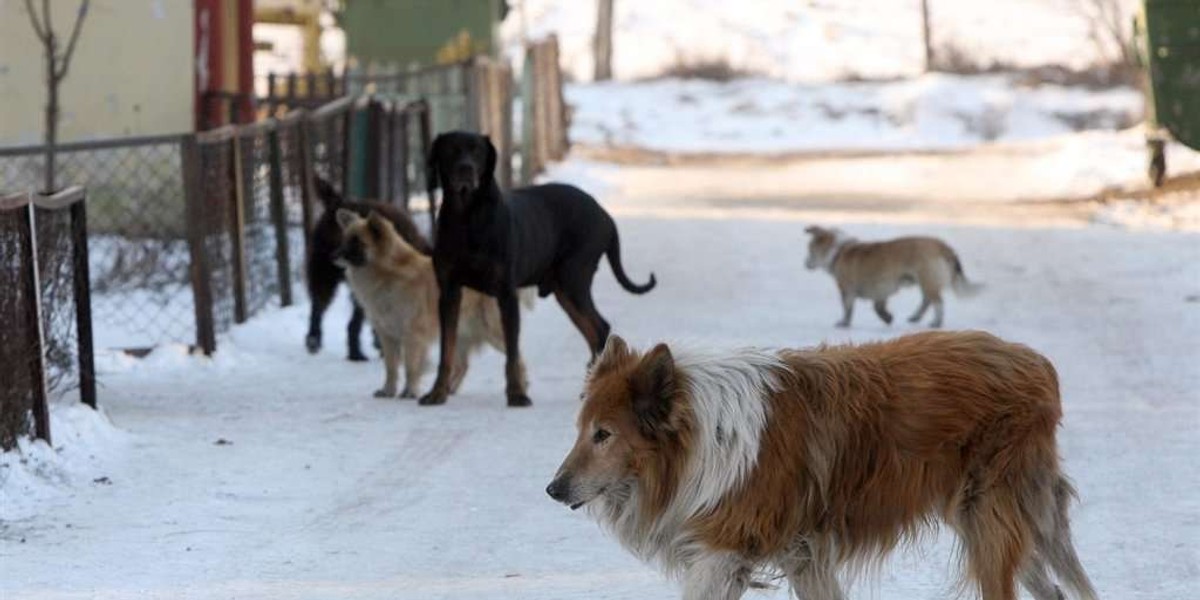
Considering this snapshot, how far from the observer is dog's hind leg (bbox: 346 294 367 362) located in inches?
524

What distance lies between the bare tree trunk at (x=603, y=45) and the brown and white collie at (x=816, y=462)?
54026 millimetres

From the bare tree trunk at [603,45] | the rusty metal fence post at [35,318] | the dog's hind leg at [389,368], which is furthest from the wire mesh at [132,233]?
the bare tree trunk at [603,45]

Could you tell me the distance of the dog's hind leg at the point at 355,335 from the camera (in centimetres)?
1331

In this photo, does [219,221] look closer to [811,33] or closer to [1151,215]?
[1151,215]

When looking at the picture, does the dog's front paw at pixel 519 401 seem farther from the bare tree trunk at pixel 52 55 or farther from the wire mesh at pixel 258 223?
the bare tree trunk at pixel 52 55

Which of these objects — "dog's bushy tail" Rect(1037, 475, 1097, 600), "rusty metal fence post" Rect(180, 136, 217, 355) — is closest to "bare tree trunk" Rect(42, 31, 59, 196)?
"rusty metal fence post" Rect(180, 136, 217, 355)

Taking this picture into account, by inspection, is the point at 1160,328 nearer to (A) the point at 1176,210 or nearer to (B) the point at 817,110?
(A) the point at 1176,210

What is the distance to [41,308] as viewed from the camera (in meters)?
9.77

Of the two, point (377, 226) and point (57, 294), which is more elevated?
point (377, 226)

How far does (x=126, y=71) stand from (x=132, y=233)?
368cm

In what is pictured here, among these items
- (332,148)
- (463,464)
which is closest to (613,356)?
(463,464)

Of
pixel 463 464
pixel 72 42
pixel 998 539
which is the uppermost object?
pixel 72 42

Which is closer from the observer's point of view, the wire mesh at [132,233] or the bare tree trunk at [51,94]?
the wire mesh at [132,233]

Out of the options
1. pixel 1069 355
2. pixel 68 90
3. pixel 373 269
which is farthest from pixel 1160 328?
pixel 68 90
